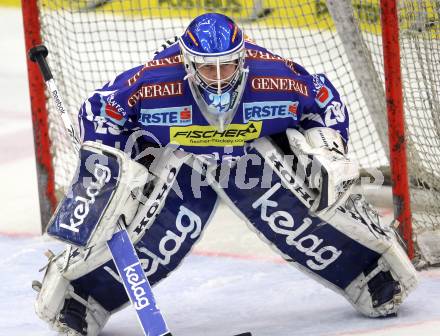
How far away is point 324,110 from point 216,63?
44 cm

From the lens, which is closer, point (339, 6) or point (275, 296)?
point (275, 296)

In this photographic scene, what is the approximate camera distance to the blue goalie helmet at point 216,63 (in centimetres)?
377

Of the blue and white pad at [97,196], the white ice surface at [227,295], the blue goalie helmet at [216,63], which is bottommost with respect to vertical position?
the white ice surface at [227,295]

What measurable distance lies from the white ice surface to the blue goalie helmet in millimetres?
791

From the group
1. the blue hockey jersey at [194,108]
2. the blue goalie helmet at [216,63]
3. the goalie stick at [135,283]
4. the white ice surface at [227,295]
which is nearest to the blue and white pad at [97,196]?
the goalie stick at [135,283]

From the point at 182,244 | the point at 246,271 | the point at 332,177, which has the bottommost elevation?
the point at 246,271

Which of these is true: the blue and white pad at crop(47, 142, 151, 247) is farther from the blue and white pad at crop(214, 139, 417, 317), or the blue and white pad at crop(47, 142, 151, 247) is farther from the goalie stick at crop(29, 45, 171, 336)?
the blue and white pad at crop(214, 139, 417, 317)

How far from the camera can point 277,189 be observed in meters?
3.99

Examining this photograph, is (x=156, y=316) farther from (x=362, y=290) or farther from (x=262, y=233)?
(x=362, y=290)

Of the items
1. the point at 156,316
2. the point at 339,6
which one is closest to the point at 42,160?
the point at 339,6

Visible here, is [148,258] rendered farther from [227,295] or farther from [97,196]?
[227,295]

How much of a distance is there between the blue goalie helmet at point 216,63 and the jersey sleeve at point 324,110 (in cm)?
27

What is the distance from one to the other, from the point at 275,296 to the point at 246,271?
0.34m

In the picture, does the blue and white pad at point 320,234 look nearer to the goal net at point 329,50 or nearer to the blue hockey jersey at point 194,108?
the blue hockey jersey at point 194,108
